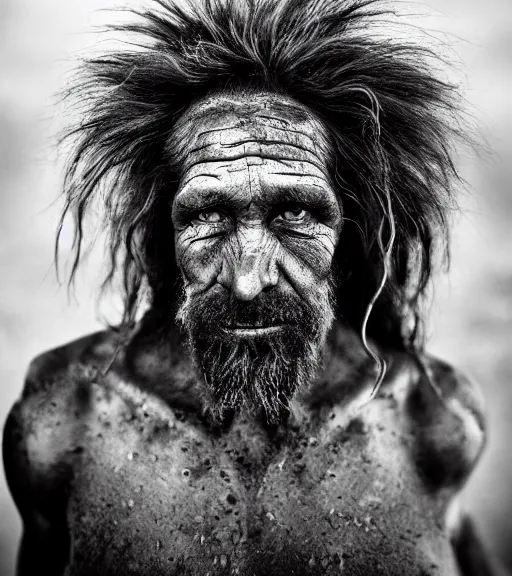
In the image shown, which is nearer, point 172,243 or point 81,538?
point 81,538

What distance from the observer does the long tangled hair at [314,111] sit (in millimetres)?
1912

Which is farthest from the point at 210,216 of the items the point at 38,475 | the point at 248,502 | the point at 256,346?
the point at 38,475

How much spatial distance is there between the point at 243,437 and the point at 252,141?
0.76 meters

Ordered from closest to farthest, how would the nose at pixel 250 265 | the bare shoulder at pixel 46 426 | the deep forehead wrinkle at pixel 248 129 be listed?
the nose at pixel 250 265, the deep forehead wrinkle at pixel 248 129, the bare shoulder at pixel 46 426

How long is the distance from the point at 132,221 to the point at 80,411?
1.77 ft

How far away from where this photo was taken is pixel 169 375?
2131mm

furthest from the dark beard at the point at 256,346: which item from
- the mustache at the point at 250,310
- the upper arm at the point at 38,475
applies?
the upper arm at the point at 38,475

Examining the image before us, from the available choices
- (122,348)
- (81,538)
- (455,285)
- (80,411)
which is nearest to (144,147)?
(122,348)

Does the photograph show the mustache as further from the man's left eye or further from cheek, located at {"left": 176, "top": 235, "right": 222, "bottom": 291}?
the man's left eye

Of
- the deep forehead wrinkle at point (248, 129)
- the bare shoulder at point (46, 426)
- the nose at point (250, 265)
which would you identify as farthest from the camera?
the bare shoulder at point (46, 426)

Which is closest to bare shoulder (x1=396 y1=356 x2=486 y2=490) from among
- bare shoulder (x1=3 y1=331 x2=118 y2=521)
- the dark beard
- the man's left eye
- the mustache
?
the dark beard

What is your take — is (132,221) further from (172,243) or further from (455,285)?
(455,285)

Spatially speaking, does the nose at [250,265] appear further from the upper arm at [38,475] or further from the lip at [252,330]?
the upper arm at [38,475]

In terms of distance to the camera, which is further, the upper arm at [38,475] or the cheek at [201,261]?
the upper arm at [38,475]
